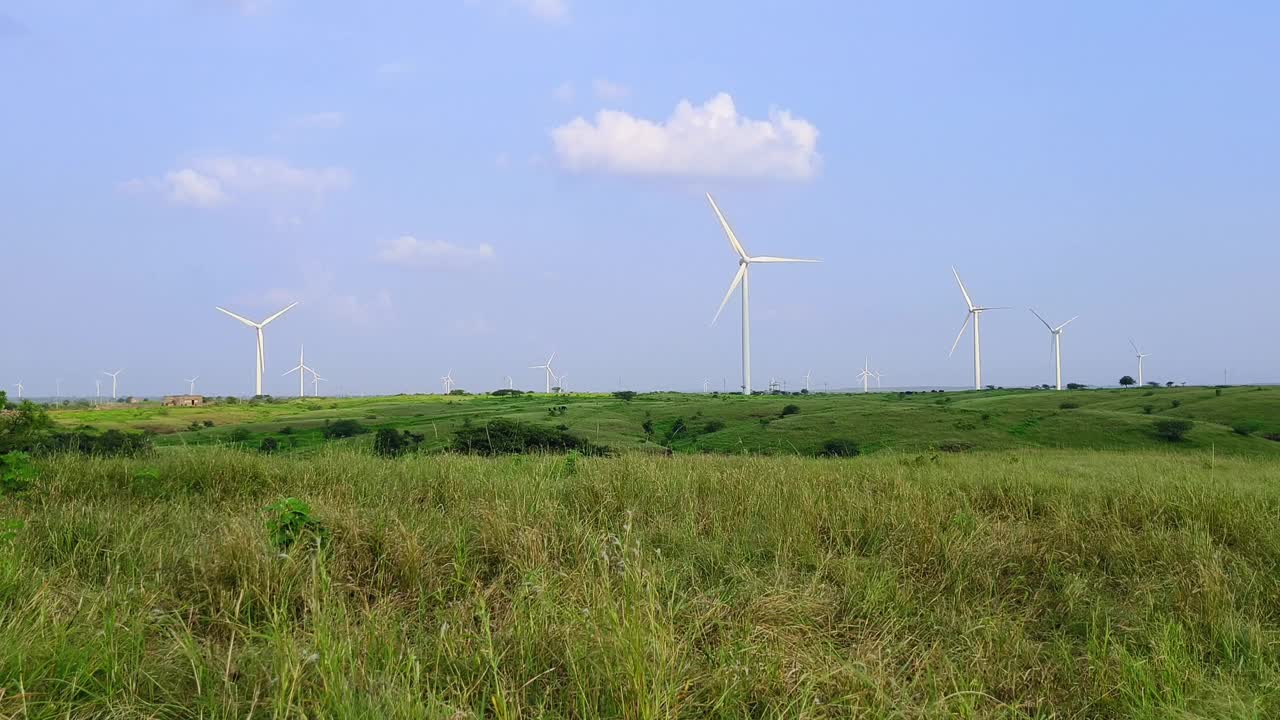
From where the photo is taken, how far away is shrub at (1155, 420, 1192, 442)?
41.3 meters

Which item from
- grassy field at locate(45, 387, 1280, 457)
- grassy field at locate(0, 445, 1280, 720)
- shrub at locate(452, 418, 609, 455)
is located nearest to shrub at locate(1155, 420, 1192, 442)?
grassy field at locate(45, 387, 1280, 457)

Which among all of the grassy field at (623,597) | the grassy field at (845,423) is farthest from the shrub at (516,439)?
the grassy field at (623,597)

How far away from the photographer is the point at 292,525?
7.37 metres

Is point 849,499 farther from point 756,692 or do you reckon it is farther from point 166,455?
point 166,455

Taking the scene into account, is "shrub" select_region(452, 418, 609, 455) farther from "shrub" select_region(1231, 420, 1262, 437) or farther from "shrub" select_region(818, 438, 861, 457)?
"shrub" select_region(1231, 420, 1262, 437)

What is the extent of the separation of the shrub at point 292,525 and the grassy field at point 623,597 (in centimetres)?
11

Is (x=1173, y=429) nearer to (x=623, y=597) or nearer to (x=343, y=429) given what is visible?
(x=343, y=429)

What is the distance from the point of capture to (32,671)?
448 centimetres

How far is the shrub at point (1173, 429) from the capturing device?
4131 centimetres

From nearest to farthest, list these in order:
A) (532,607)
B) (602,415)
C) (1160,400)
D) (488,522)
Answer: (532,607), (488,522), (602,415), (1160,400)

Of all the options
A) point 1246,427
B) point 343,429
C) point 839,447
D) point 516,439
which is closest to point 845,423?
point 839,447

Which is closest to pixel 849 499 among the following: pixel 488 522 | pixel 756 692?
pixel 488 522

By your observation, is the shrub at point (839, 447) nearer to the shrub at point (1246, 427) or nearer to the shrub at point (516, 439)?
the shrub at point (516, 439)

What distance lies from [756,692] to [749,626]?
31.6 inches
